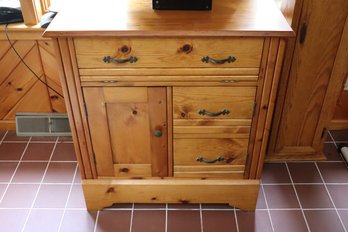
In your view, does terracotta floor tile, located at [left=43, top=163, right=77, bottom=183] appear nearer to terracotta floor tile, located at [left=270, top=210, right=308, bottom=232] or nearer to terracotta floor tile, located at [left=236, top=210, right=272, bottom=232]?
terracotta floor tile, located at [left=236, top=210, right=272, bottom=232]

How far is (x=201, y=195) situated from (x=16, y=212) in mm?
858

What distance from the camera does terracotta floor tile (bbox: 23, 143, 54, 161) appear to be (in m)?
2.00

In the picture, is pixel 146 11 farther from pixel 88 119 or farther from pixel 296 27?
pixel 296 27

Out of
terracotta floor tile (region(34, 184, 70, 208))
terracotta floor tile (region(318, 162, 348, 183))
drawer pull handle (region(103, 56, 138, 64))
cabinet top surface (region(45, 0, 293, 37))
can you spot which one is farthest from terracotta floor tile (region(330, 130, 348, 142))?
terracotta floor tile (region(34, 184, 70, 208))

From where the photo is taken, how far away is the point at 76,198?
1766 mm

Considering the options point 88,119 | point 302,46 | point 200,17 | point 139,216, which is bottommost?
point 139,216

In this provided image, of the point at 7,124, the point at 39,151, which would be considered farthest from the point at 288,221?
the point at 7,124

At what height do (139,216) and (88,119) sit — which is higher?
(88,119)

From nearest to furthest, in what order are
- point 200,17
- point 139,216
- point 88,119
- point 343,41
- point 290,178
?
point 200,17 < point 88,119 < point 343,41 < point 139,216 < point 290,178

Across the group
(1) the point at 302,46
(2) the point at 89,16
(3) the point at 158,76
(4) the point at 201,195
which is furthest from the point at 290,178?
(2) the point at 89,16

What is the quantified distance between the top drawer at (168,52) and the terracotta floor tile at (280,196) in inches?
30.3

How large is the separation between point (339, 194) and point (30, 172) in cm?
156

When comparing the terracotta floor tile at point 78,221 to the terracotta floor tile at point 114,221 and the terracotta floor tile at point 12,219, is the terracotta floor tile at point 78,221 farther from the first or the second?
the terracotta floor tile at point 12,219

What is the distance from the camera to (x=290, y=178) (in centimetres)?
188
